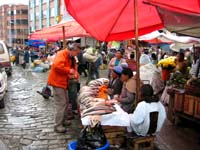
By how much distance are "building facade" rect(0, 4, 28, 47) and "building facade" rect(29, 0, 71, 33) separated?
54.8ft

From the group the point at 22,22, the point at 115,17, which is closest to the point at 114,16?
the point at 115,17

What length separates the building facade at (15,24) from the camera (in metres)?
91.6

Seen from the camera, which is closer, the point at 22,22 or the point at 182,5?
the point at 182,5

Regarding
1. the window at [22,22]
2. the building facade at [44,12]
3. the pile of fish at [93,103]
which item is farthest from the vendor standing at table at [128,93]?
the window at [22,22]

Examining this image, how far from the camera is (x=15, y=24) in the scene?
93.9m

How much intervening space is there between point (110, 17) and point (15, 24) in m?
93.1

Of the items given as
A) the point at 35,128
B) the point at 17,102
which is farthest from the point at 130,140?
the point at 17,102

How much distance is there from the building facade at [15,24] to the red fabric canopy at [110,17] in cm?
8357

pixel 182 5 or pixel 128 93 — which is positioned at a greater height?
pixel 182 5

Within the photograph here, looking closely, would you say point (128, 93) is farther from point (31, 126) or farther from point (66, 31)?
point (66, 31)

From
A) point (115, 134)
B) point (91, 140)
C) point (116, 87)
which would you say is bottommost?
point (115, 134)

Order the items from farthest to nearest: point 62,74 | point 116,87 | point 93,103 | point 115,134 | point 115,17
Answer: point 116,87 → point 62,74 → point 93,103 → point 115,134 → point 115,17

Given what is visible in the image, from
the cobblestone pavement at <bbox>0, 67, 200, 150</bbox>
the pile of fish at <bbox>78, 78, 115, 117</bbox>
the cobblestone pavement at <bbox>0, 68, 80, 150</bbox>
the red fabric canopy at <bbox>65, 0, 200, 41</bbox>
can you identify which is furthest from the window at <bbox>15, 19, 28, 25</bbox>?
the red fabric canopy at <bbox>65, 0, 200, 41</bbox>

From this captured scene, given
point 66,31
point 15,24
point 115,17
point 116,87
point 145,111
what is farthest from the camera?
point 15,24
